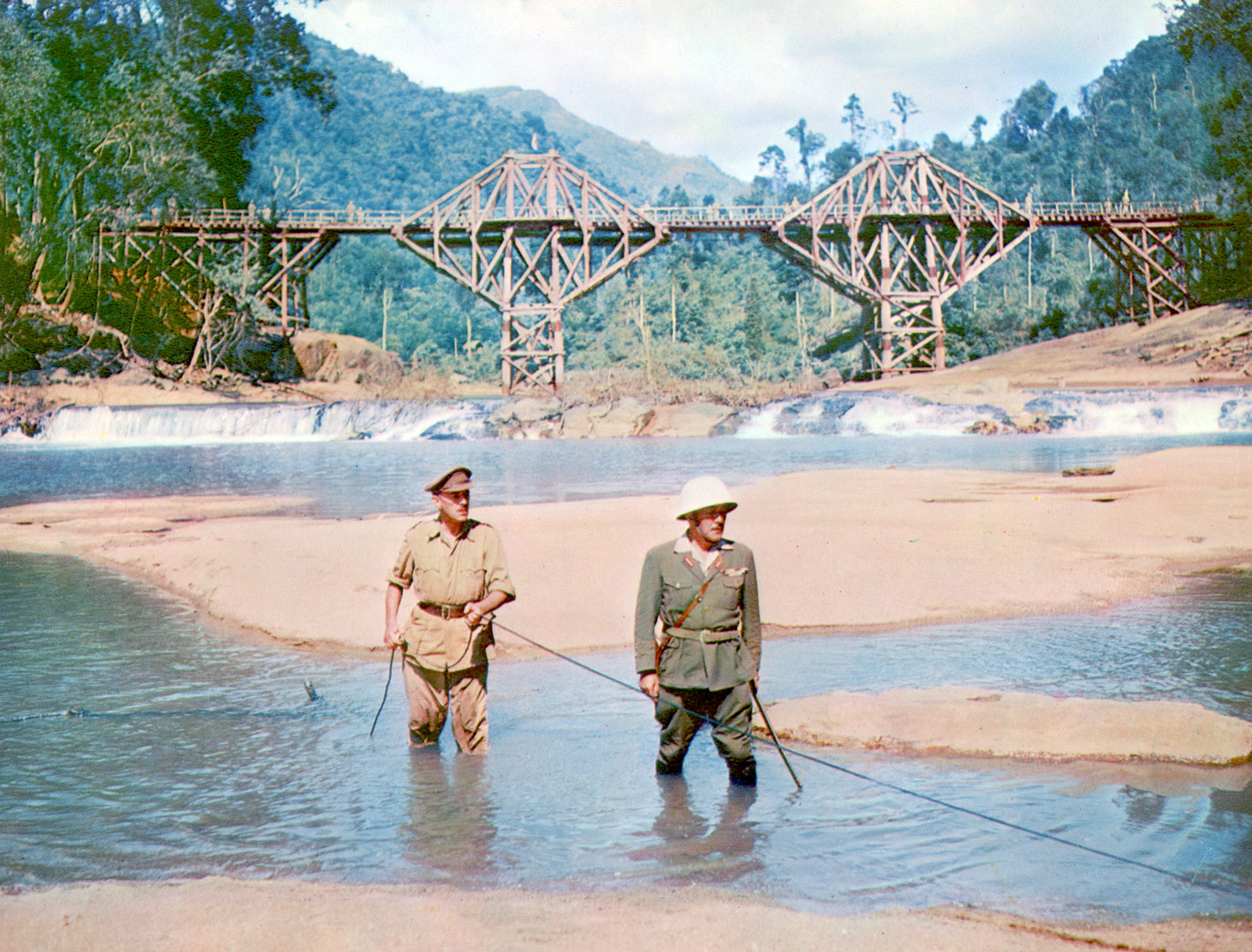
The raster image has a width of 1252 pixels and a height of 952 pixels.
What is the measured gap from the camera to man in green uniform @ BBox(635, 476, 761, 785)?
490cm

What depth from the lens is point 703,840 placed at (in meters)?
4.87

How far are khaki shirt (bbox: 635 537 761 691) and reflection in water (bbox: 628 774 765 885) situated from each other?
2.01 feet

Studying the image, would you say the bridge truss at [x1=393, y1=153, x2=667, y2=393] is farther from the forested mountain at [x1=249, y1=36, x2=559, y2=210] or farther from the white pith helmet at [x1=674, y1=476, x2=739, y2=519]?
the forested mountain at [x1=249, y1=36, x2=559, y2=210]

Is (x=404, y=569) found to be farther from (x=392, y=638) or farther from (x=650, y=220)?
(x=650, y=220)

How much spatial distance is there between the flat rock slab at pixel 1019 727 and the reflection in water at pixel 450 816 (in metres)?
1.77

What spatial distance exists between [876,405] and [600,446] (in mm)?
9878

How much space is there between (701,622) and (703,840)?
89 centimetres

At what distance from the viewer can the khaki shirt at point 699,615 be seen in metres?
4.91

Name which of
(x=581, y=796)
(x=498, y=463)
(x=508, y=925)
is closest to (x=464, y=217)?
(x=498, y=463)

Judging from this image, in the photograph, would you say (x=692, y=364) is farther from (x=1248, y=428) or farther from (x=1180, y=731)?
(x=1180, y=731)

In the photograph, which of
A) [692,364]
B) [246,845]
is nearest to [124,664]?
Answer: [246,845]

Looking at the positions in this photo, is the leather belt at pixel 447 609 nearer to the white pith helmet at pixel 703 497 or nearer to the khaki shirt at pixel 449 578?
the khaki shirt at pixel 449 578

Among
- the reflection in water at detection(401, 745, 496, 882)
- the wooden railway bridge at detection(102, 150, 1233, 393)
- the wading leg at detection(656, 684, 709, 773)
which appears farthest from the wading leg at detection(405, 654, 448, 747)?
the wooden railway bridge at detection(102, 150, 1233, 393)

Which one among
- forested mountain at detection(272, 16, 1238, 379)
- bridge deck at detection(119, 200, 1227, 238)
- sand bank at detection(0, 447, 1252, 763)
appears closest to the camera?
sand bank at detection(0, 447, 1252, 763)
